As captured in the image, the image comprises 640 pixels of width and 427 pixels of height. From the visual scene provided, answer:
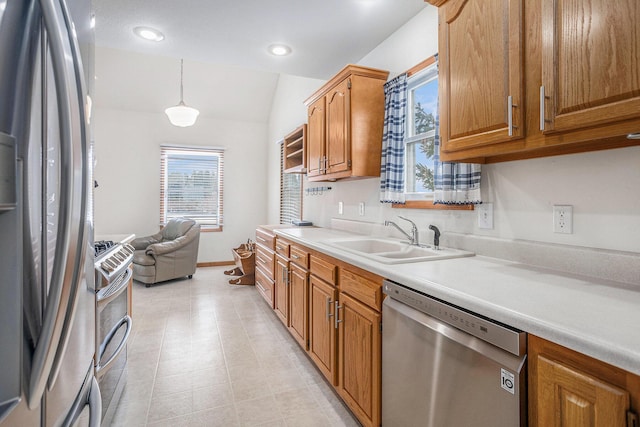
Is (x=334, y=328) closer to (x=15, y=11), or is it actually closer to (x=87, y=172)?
(x=87, y=172)

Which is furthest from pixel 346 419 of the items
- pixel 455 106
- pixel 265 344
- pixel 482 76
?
pixel 482 76

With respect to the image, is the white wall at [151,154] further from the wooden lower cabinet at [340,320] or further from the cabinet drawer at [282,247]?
the wooden lower cabinet at [340,320]

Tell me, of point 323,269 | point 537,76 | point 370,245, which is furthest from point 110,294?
point 537,76

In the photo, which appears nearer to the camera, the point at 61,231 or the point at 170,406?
the point at 61,231

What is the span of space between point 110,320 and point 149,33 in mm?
2214

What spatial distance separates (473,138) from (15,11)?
1516mm

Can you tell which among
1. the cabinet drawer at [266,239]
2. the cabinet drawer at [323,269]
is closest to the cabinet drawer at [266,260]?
the cabinet drawer at [266,239]

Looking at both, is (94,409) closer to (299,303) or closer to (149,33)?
(299,303)

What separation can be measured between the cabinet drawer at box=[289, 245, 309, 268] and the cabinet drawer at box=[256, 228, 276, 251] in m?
0.60

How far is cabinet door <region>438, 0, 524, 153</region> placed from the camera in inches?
50.3

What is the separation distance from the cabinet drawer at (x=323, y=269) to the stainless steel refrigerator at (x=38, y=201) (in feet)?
4.63

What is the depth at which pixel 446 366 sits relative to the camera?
1150 mm

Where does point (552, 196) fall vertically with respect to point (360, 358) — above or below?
above

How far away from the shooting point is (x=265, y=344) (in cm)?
288
